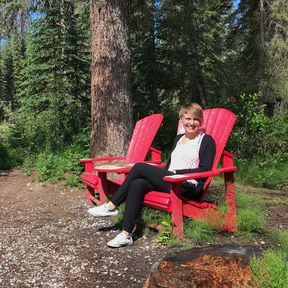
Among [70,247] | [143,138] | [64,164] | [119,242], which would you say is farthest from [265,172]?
[70,247]

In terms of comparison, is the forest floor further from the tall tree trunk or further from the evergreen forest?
the evergreen forest

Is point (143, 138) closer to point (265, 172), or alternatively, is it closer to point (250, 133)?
point (265, 172)

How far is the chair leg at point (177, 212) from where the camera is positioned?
152 inches

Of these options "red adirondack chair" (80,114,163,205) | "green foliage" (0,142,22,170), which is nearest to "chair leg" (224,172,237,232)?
"red adirondack chair" (80,114,163,205)

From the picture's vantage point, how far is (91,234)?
14.8ft

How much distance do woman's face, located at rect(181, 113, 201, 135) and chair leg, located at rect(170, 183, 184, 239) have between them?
0.75 metres

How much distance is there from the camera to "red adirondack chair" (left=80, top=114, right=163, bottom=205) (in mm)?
5174

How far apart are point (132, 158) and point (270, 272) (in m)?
3.39

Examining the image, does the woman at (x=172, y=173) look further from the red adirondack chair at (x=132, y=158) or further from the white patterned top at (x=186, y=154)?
the red adirondack chair at (x=132, y=158)

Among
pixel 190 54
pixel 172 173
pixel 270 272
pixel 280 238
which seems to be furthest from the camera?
pixel 190 54

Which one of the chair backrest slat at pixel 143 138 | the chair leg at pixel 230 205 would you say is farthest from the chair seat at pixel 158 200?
the chair backrest slat at pixel 143 138

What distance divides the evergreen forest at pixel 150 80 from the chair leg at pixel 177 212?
11.4ft

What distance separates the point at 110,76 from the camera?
6.24 m

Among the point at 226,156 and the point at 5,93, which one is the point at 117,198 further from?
the point at 5,93
